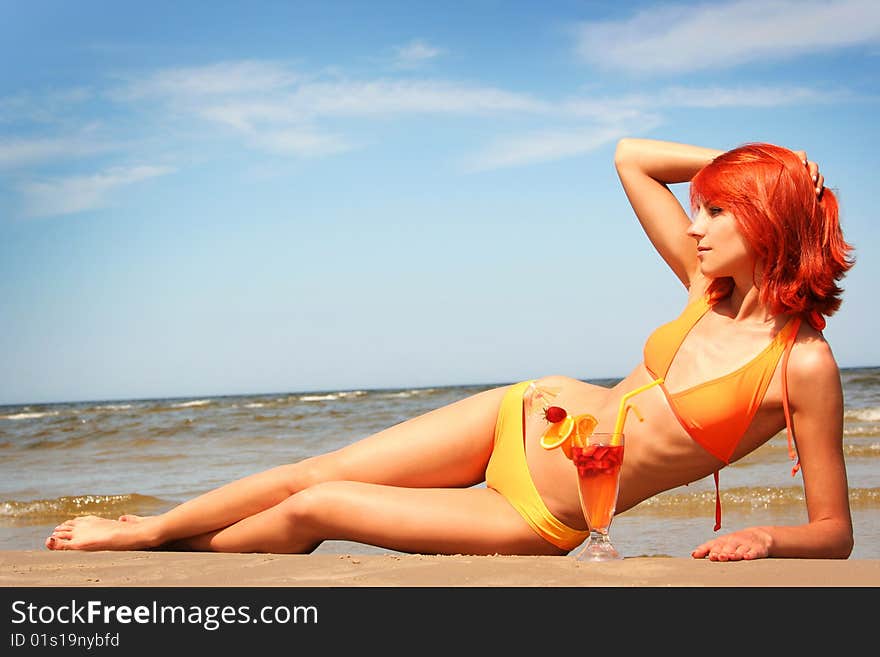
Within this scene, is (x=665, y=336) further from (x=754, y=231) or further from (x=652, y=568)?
(x=652, y=568)

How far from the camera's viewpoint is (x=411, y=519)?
3.40m

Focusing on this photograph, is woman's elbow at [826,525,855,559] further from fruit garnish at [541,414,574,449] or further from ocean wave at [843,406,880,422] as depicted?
ocean wave at [843,406,880,422]

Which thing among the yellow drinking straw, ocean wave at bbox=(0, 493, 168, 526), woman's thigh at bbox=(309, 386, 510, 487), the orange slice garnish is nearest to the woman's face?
the yellow drinking straw

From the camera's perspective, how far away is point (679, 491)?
680 centimetres

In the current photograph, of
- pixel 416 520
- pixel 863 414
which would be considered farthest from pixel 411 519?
pixel 863 414

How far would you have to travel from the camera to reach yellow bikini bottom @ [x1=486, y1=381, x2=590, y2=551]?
3.39m

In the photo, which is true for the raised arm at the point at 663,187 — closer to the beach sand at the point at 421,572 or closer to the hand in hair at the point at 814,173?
the hand in hair at the point at 814,173

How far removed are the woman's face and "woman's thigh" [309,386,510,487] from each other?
3.07 feet

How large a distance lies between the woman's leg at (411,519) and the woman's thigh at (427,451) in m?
0.15

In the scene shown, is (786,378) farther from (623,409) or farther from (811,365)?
(623,409)

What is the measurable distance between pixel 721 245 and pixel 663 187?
69 centimetres

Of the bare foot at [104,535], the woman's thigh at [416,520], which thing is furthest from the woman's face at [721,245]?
the bare foot at [104,535]

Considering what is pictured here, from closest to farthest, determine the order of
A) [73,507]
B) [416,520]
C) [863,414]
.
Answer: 1. [416,520]
2. [73,507]
3. [863,414]
